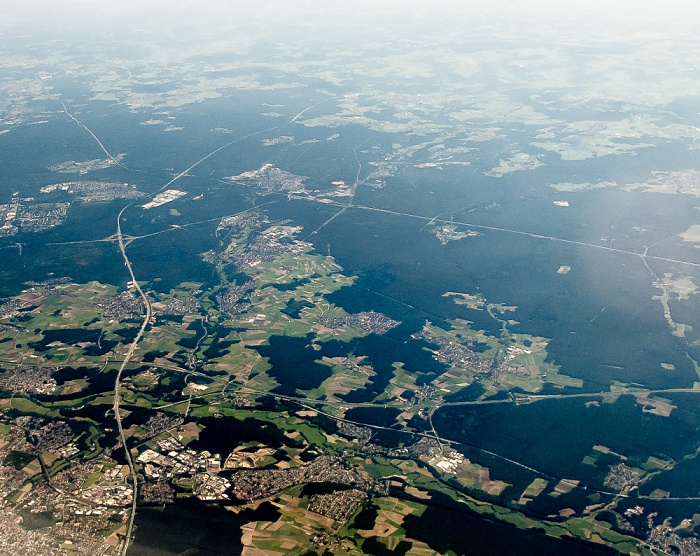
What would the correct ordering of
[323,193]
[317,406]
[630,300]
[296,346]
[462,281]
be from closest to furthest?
[317,406] → [296,346] → [630,300] → [462,281] → [323,193]

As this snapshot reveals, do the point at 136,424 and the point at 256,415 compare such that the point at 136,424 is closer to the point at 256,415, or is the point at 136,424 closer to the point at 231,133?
the point at 256,415

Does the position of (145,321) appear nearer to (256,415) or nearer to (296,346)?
(296,346)

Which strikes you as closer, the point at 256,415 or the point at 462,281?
the point at 256,415

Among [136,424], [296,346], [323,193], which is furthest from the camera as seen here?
[323,193]

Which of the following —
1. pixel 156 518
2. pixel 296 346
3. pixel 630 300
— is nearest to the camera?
pixel 156 518

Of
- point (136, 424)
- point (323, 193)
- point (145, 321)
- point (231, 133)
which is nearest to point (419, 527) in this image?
point (136, 424)

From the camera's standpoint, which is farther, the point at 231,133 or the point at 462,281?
the point at 231,133

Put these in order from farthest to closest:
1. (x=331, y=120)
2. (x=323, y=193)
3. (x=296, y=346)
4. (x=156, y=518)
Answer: (x=331, y=120) → (x=323, y=193) → (x=296, y=346) → (x=156, y=518)

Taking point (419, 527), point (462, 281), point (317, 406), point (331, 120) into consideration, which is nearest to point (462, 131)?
point (331, 120)
